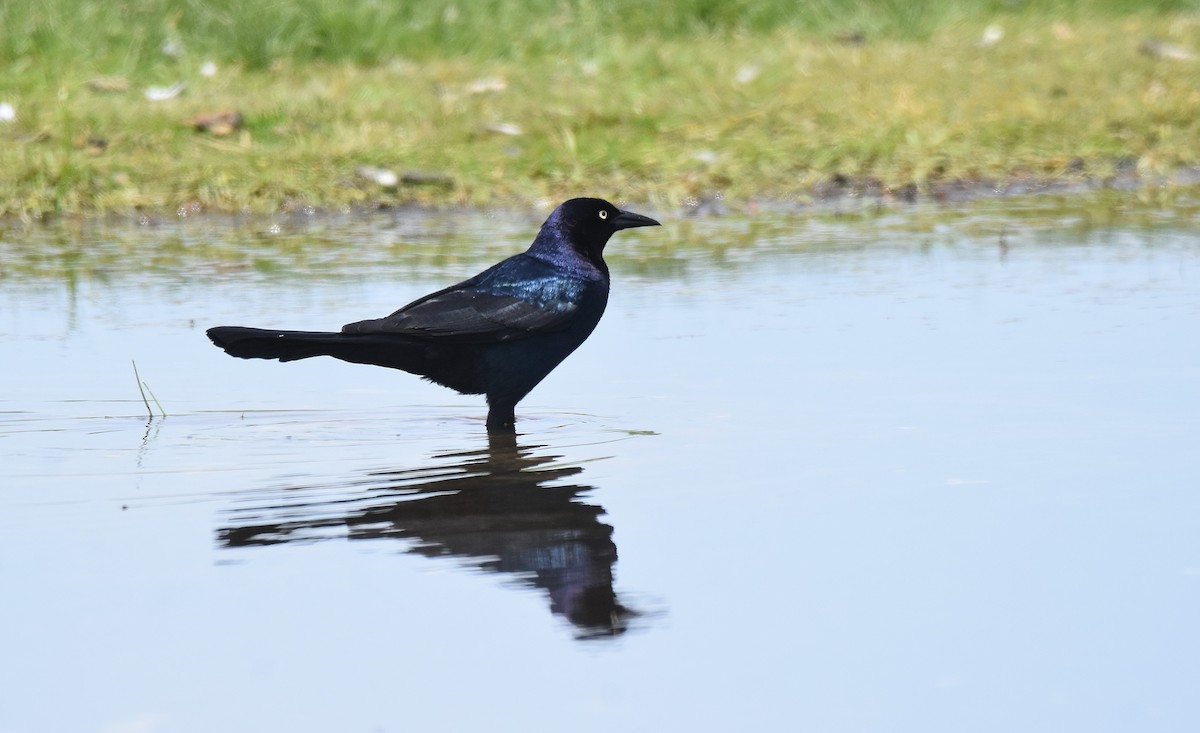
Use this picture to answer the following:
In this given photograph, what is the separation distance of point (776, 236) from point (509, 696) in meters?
5.88

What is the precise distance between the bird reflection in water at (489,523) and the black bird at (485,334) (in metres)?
0.52

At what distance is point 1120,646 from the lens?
331cm

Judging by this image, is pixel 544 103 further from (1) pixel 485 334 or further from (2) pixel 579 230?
(1) pixel 485 334

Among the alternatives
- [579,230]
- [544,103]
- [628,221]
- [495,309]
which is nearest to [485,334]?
[495,309]

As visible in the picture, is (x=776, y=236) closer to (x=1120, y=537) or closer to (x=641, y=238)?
(x=641, y=238)

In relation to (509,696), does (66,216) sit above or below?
above

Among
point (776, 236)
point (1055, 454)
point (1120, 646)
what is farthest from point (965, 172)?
point (1120, 646)

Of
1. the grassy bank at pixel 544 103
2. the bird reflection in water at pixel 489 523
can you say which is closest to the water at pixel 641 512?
the bird reflection in water at pixel 489 523

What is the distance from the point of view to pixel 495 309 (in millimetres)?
5684

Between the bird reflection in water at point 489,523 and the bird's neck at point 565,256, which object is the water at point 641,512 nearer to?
the bird reflection in water at point 489,523

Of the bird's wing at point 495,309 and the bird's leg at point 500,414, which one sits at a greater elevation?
the bird's wing at point 495,309

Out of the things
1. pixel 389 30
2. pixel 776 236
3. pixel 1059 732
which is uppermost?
pixel 389 30

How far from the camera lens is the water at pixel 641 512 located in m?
3.17

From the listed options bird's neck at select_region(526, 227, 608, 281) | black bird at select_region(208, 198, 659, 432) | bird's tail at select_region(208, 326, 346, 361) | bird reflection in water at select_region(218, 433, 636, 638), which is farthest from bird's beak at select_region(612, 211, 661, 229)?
bird reflection in water at select_region(218, 433, 636, 638)
